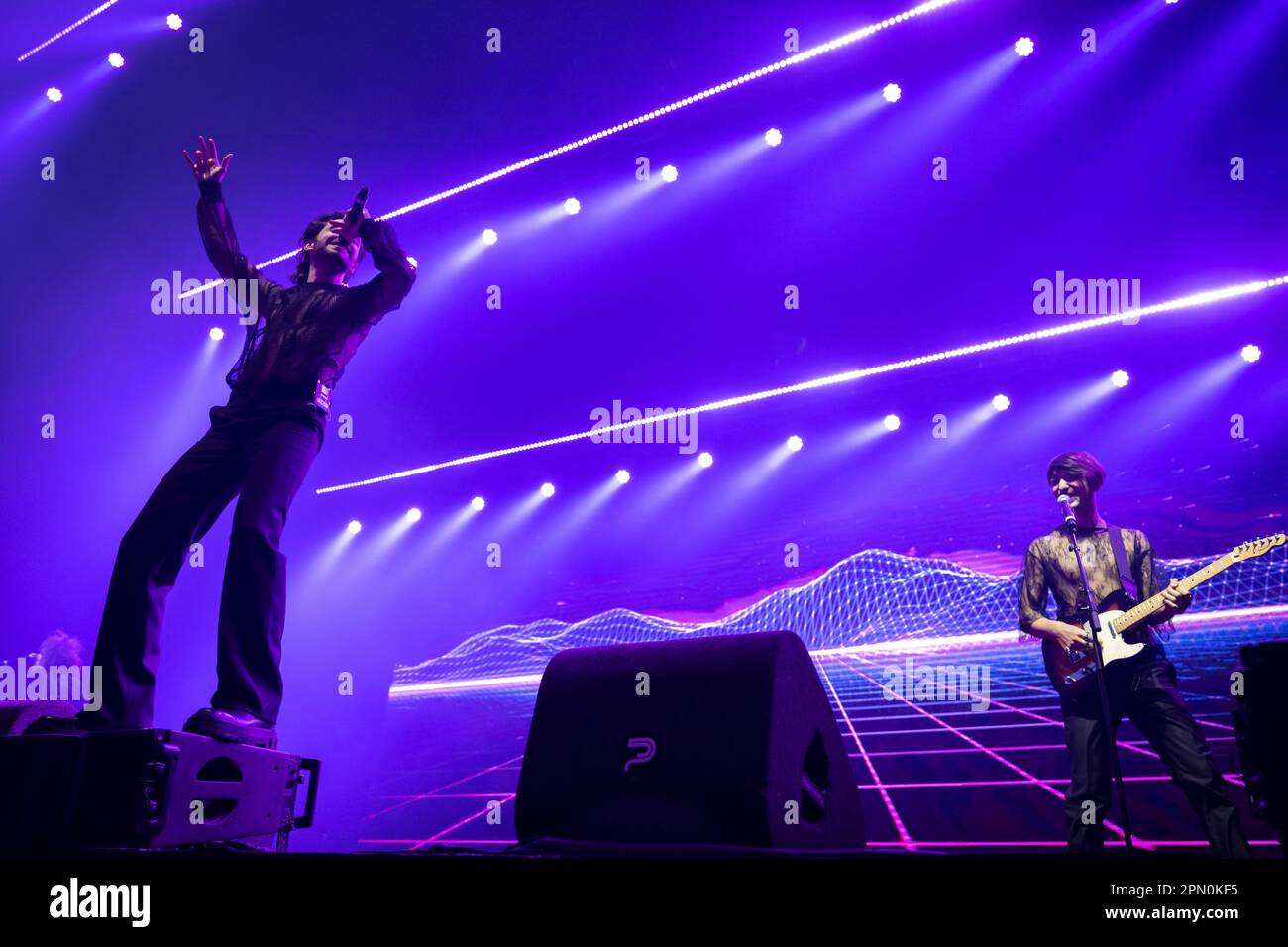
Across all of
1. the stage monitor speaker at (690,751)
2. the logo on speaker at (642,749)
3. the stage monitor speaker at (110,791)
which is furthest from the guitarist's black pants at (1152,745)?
the stage monitor speaker at (110,791)

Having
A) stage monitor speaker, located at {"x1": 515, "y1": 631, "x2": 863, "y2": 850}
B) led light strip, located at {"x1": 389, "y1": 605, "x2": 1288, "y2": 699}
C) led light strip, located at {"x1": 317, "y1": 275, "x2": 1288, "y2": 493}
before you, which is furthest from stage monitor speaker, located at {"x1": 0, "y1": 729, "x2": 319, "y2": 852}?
led light strip, located at {"x1": 317, "y1": 275, "x2": 1288, "y2": 493}

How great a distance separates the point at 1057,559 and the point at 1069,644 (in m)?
0.43

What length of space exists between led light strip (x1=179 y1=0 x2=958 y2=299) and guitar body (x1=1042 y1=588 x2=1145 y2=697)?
368 cm

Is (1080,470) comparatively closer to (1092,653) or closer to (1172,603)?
(1172,603)

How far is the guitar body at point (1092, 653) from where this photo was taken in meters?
3.54

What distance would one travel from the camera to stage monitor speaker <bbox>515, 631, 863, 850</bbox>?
1509 mm

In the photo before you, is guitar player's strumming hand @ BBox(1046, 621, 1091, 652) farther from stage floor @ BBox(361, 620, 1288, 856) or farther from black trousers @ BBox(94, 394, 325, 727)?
black trousers @ BBox(94, 394, 325, 727)

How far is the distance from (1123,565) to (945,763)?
4.60ft

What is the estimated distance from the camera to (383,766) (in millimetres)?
6305

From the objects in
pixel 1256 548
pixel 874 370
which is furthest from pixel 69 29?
pixel 1256 548

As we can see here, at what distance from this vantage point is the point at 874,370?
6516 mm

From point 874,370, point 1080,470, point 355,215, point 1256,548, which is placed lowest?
point 1256,548

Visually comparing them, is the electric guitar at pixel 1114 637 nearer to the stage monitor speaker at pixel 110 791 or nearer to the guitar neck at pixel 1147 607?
the guitar neck at pixel 1147 607

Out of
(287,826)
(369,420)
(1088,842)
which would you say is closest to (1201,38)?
(1088,842)
